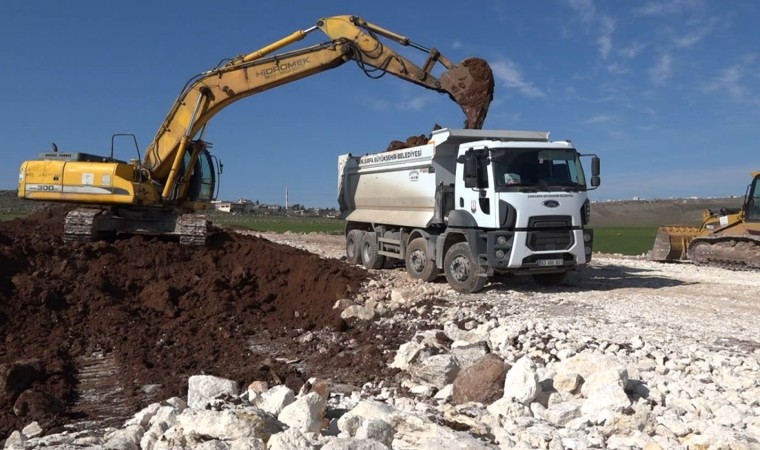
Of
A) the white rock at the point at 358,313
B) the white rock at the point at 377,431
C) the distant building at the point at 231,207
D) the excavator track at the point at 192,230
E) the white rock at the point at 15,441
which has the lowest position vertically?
the white rock at the point at 15,441

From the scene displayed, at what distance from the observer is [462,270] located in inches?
455

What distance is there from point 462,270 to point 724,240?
9707 mm

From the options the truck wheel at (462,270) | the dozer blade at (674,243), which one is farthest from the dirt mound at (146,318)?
the dozer blade at (674,243)

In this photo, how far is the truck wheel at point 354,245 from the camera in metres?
16.0

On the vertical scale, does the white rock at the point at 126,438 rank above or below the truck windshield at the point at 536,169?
below

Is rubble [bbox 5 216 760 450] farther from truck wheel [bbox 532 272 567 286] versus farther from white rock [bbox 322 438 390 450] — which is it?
truck wheel [bbox 532 272 567 286]

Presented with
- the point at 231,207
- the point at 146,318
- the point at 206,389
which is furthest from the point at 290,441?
the point at 231,207

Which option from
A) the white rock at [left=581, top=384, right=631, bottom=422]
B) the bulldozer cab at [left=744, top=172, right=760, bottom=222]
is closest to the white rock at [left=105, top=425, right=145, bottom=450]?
the white rock at [left=581, top=384, right=631, bottom=422]

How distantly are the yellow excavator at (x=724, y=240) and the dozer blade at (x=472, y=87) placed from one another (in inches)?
348

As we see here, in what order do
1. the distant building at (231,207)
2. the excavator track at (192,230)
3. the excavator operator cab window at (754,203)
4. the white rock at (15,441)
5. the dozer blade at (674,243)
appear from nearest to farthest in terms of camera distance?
the white rock at (15,441) → the excavator track at (192,230) → the excavator operator cab window at (754,203) → the dozer blade at (674,243) → the distant building at (231,207)

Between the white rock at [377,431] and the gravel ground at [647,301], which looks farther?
the gravel ground at [647,301]

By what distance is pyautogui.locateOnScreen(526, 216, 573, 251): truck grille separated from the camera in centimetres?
1096

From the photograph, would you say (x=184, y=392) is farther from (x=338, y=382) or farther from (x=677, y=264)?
(x=677, y=264)

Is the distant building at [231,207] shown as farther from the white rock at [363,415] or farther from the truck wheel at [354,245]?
the white rock at [363,415]
